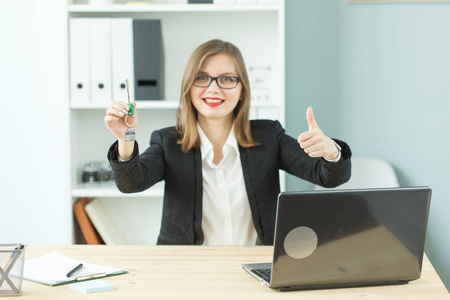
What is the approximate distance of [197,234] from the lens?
1.86m

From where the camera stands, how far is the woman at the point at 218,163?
187 centimetres

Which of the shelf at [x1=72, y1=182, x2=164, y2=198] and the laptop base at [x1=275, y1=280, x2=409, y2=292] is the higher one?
the shelf at [x1=72, y1=182, x2=164, y2=198]

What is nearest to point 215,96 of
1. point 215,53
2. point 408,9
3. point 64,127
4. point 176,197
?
point 215,53

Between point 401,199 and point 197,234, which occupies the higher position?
point 401,199

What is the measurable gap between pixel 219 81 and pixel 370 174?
0.96m

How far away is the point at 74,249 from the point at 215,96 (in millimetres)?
740

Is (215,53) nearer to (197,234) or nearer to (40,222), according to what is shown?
(197,234)

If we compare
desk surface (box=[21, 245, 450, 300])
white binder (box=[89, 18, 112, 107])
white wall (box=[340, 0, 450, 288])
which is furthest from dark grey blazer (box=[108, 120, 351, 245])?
white wall (box=[340, 0, 450, 288])

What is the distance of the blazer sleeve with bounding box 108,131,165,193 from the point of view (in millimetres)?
1604

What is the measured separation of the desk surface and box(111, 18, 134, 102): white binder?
102cm

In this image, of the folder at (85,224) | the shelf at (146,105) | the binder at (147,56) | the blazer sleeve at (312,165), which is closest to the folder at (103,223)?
the folder at (85,224)

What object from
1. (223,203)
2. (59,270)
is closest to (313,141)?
(223,203)

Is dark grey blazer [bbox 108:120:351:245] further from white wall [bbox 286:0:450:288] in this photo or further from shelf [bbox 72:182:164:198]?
white wall [bbox 286:0:450:288]

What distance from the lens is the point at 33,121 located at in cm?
255
